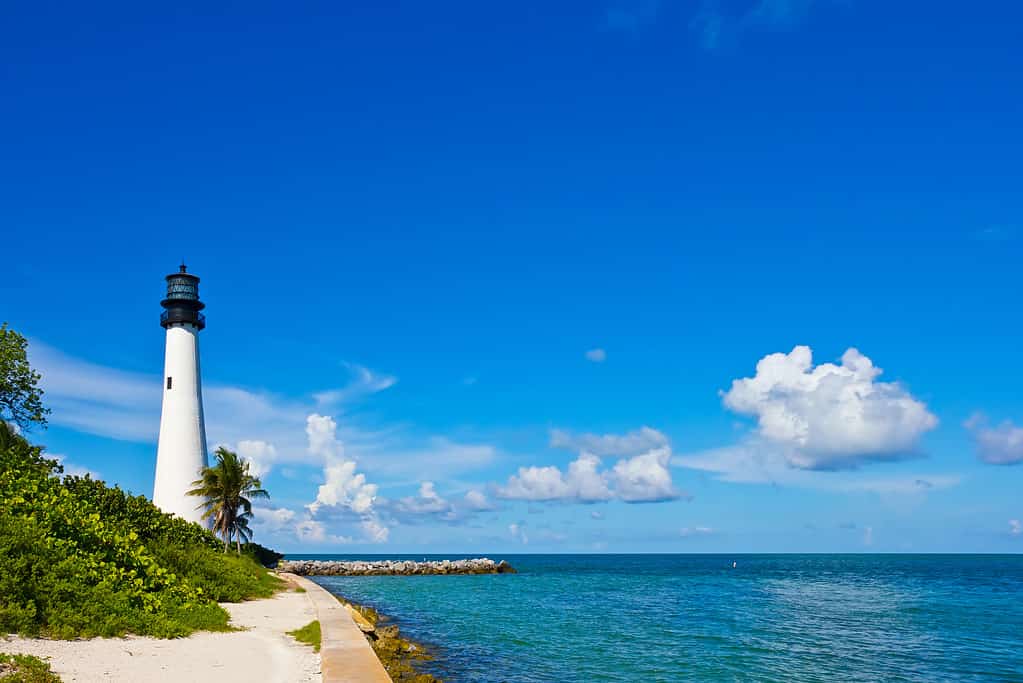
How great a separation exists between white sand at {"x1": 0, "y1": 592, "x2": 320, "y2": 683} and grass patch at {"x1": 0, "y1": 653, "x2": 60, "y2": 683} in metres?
0.46

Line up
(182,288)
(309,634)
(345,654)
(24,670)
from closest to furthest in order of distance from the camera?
(24,670) → (345,654) → (309,634) → (182,288)

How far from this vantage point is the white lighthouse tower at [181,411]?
138 feet

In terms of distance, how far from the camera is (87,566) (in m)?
18.1

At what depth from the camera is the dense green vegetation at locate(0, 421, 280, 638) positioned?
15914 mm

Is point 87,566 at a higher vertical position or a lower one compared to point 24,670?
higher

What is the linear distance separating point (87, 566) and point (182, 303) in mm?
28679

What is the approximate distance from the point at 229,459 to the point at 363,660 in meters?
32.2

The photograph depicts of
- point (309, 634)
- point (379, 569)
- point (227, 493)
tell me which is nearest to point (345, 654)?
point (309, 634)

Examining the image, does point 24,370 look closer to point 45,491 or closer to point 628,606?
point 45,491

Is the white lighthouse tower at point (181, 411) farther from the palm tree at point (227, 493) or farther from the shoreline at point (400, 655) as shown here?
the shoreline at point (400, 655)

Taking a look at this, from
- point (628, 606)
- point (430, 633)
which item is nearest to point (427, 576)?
point (628, 606)

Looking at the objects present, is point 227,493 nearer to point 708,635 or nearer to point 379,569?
point 708,635

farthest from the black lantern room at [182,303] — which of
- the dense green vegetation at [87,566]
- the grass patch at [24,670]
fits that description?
the grass patch at [24,670]

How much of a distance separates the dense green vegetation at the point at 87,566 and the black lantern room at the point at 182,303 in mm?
16646
